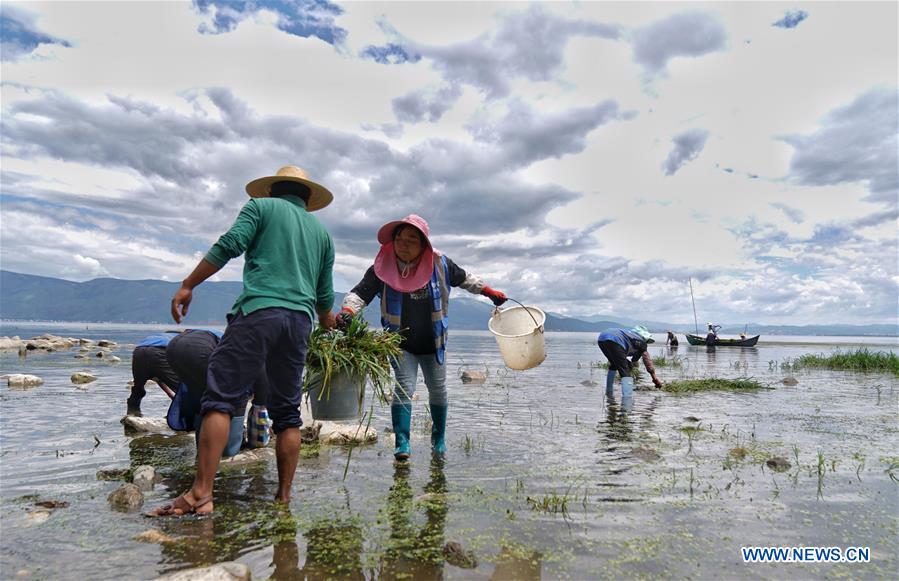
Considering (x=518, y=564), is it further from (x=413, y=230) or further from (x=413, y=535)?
(x=413, y=230)

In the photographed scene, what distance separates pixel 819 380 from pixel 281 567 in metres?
19.0

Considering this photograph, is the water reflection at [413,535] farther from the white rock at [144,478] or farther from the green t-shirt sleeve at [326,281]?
the white rock at [144,478]

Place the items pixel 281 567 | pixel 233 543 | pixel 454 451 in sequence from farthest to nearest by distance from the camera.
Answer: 1. pixel 454 451
2. pixel 233 543
3. pixel 281 567

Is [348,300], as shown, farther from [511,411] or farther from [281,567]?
[511,411]

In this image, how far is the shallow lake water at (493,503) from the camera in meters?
3.09

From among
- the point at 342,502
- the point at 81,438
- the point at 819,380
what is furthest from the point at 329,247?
the point at 819,380

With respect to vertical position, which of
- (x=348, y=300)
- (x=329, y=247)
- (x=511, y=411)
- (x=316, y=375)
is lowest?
(x=511, y=411)

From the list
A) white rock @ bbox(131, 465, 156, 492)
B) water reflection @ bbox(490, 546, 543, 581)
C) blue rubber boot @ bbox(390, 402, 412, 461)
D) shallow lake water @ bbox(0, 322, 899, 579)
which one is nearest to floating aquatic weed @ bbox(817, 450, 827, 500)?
shallow lake water @ bbox(0, 322, 899, 579)

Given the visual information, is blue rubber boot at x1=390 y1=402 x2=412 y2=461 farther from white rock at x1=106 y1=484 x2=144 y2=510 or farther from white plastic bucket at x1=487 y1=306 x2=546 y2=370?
white rock at x1=106 y1=484 x2=144 y2=510

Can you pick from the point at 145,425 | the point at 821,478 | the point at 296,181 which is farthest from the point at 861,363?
the point at 145,425

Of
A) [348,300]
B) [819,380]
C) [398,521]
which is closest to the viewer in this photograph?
[398,521]

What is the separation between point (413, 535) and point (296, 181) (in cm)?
304

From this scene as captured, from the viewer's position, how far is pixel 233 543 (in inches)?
129

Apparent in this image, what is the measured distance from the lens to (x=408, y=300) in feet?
18.7
